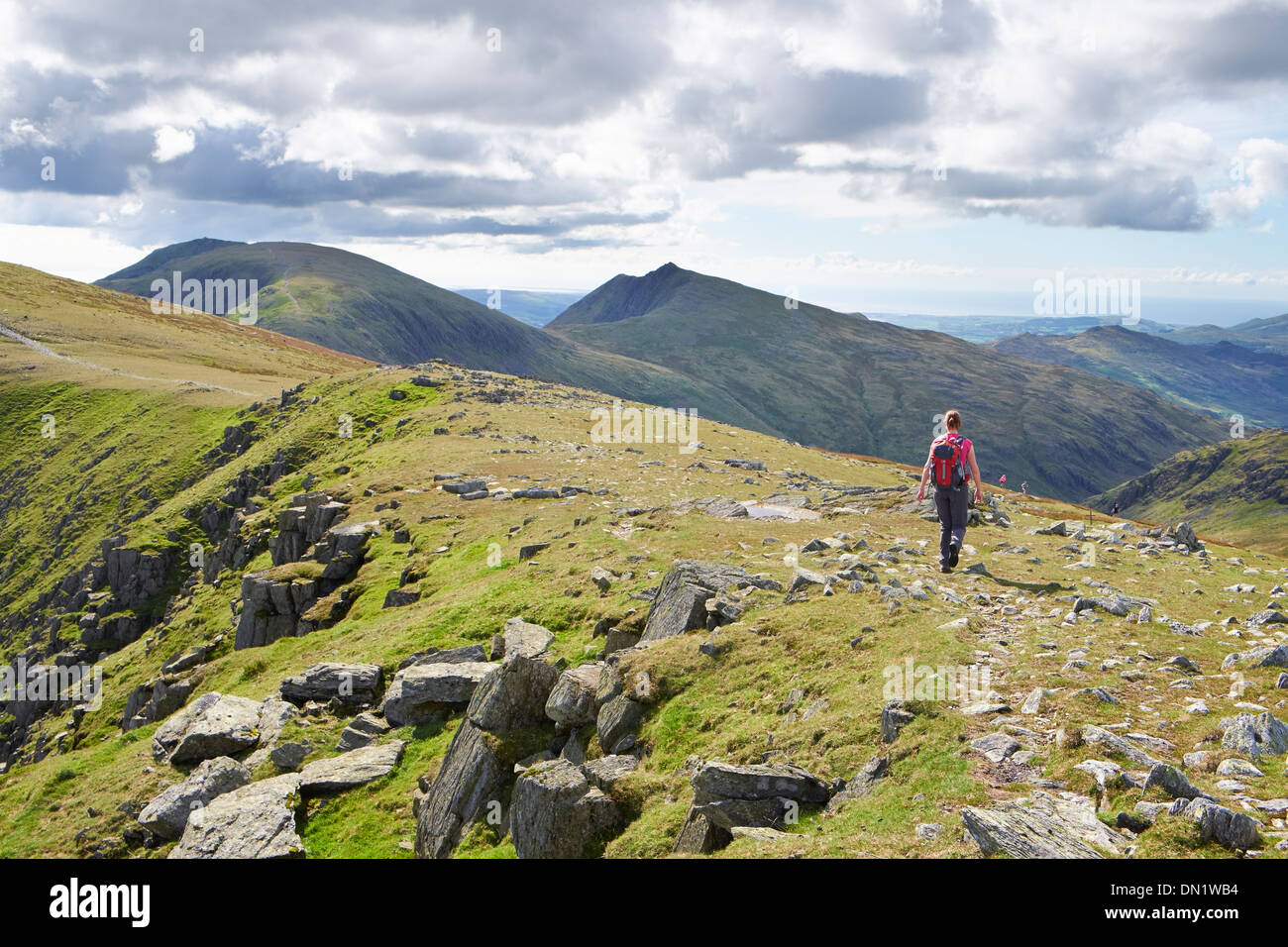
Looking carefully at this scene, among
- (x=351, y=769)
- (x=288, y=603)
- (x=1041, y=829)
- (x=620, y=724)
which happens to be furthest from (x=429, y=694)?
(x=288, y=603)

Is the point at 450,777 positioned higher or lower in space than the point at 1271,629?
lower

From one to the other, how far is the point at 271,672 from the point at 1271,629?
2779cm

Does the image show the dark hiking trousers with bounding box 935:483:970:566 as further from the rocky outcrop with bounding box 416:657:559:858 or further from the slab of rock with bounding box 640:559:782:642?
the rocky outcrop with bounding box 416:657:559:858

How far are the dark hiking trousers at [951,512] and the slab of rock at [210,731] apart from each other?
18957 millimetres

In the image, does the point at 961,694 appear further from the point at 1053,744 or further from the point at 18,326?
the point at 18,326

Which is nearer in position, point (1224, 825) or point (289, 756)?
point (1224, 825)

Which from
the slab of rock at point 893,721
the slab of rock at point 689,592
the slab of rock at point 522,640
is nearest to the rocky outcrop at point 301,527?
the slab of rock at point 522,640

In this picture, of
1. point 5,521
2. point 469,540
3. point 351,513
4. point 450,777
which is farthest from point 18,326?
point 450,777

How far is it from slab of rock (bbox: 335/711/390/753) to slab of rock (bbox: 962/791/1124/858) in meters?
14.6

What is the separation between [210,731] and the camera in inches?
805

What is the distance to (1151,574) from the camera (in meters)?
22.4

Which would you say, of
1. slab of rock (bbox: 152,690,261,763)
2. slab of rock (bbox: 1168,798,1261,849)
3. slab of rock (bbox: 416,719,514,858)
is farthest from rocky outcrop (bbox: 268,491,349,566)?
slab of rock (bbox: 1168,798,1261,849)

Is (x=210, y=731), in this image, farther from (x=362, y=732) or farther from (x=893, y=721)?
(x=893, y=721)

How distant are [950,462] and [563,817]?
1357 cm
